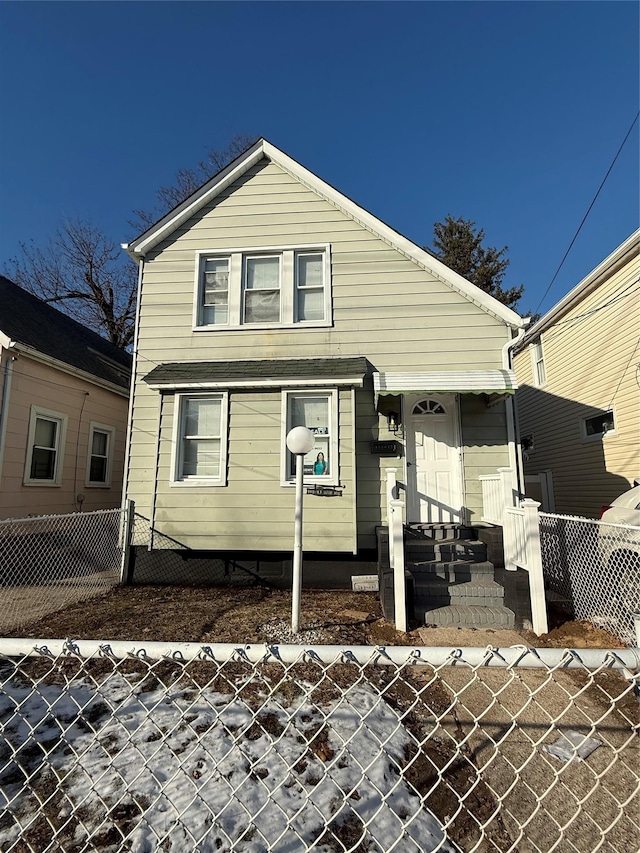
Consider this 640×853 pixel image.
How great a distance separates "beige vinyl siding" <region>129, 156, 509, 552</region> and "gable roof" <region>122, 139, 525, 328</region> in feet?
0.35

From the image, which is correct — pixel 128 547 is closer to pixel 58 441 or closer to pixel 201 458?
pixel 201 458

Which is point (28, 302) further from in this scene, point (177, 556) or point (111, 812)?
point (111, 812)

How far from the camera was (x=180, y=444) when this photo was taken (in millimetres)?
7371

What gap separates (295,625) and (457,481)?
12.5ft

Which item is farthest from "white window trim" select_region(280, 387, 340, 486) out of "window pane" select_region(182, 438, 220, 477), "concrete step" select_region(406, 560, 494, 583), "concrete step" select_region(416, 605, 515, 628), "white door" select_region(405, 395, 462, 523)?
"concrete step" select_region(416, 605, 515, 628)

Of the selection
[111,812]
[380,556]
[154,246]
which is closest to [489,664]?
[111,812]

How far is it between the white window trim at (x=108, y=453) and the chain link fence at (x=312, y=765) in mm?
7440

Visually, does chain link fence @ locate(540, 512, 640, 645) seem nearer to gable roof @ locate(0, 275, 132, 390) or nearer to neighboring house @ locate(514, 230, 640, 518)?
neighboring house @ locate(514, 230, 640, 518)

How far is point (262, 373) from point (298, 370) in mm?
612

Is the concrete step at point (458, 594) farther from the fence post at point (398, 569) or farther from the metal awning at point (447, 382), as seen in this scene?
the metal awning at point (447, 382)

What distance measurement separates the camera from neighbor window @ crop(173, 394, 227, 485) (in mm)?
7281

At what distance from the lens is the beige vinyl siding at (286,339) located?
6.98 metres

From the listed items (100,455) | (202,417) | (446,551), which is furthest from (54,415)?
(446,551)

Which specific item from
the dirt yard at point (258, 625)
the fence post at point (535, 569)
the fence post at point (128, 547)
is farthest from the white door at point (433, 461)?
the fence post at point (128, 547)
